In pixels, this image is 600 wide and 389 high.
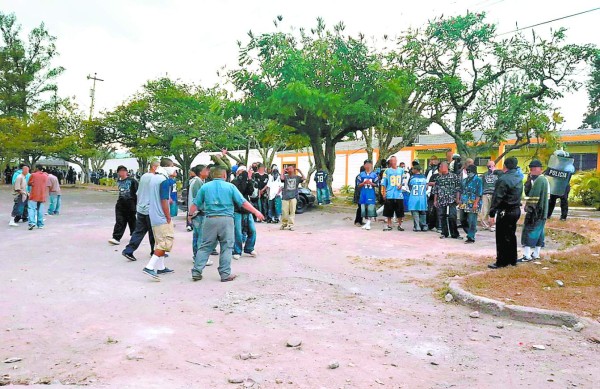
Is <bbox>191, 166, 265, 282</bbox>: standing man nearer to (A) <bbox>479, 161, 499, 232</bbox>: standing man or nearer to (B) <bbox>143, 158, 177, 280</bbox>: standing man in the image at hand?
(B) <bbox>143, 158, 177, 280</bbox>: standing man

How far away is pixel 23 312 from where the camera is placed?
530 cm

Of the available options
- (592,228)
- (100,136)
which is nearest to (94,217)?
(592,228)

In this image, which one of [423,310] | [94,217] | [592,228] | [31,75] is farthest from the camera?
[31,75]

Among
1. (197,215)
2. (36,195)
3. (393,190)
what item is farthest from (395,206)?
(36,195)

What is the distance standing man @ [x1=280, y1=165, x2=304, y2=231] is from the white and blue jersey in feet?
9.32

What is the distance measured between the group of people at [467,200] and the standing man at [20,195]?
8892mm

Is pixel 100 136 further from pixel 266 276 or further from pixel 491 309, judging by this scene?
pixel 491 309

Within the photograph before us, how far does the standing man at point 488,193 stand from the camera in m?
12.0

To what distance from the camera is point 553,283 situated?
21.2 ft

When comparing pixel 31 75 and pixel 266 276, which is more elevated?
pixel 31 75

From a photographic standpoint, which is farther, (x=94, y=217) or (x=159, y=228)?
(x=94, y=217)

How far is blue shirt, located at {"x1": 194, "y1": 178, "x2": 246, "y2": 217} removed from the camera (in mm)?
6953

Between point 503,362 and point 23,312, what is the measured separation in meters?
4.76

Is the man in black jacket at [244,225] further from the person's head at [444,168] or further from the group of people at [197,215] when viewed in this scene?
the person's head at [444,168]
